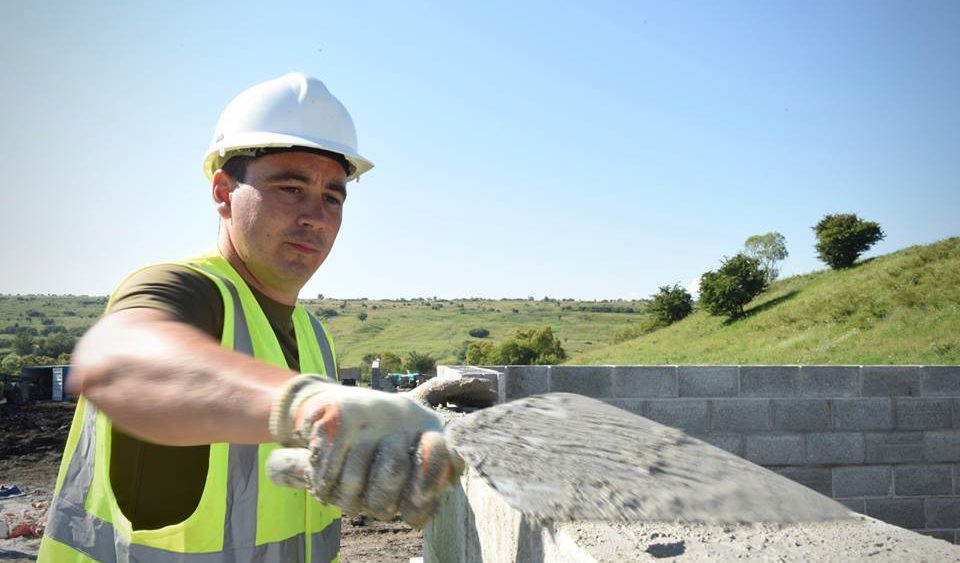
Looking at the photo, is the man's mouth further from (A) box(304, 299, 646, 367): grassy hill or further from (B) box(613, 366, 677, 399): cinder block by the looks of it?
(A) box(304, 299, 646, 367): grassy hill

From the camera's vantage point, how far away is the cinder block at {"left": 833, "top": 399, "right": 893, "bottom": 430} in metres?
5.82

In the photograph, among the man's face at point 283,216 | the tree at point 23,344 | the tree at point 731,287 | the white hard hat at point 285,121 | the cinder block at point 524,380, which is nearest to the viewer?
the man's face at point 283,216

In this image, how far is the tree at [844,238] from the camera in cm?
3450

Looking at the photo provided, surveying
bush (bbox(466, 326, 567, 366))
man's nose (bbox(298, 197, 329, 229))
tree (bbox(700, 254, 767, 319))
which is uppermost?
tree (bbox(700, 254, 767, 319))

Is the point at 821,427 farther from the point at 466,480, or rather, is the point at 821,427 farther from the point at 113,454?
the point at 113,454

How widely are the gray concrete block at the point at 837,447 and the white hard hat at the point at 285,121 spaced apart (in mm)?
5192

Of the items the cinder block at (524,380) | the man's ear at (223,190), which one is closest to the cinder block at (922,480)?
the cinder block at (524,380)

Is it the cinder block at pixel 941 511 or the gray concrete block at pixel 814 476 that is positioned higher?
the gray concrete block at pixel 814 476

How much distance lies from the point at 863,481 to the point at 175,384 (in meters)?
6.25

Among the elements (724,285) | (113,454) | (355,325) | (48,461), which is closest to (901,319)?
(724,285)

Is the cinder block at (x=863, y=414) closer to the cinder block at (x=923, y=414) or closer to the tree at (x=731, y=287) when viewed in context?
the cinder block at (x=923, y=414)

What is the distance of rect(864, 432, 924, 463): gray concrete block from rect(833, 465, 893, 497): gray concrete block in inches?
3.4

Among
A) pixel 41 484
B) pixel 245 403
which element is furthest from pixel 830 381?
pixel 41 484

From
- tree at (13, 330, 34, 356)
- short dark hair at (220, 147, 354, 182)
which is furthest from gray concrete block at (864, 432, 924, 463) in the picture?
tree at (13, 330, 34, 356)
